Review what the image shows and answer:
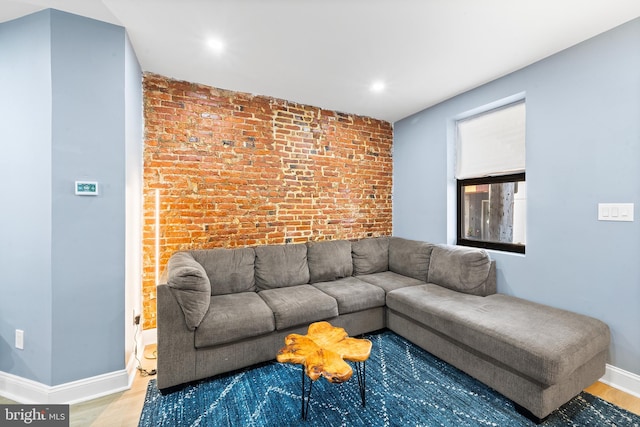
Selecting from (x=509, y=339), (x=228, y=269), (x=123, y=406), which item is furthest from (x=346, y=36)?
(x=123, y=406)

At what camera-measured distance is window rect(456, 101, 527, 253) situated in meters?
2.72

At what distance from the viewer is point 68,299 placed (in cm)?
186

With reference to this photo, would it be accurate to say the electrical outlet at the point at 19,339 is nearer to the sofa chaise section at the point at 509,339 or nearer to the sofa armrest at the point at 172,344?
the sofa armrest at the point at 172,344

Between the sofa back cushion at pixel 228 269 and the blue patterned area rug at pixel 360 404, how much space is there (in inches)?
30.3

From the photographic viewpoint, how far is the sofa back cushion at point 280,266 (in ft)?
9.40

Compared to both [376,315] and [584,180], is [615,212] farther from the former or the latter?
[376,315]

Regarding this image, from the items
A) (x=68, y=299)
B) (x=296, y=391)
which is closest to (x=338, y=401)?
(x=296, y=391)

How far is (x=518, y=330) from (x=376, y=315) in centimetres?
129

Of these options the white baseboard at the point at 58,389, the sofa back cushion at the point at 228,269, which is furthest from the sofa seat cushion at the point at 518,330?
the white baseboard at the point at 58,389

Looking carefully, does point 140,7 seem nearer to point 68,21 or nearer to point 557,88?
point 68,21

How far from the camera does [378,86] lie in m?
2.96

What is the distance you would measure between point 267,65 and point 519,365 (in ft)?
9.65

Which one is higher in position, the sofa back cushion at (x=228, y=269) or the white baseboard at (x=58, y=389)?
the sofa back cushion at (x=228, y=269)

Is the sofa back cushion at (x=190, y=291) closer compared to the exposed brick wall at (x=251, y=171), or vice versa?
the sofa back cushion at (x=190, y=291)
